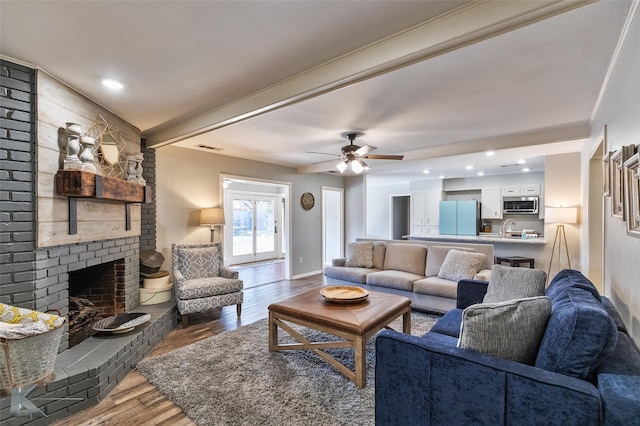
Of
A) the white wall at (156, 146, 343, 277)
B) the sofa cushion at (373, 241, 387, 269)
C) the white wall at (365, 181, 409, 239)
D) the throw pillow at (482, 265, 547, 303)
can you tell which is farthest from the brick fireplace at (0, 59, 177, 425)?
the white wall at (365, 181, 409, 239)

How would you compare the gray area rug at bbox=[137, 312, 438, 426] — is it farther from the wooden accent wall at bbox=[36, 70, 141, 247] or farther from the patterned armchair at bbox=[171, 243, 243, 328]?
the wooden accent wall at bbox=[36, 70, 141, 247]

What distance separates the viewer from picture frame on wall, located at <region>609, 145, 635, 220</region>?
5.18ft

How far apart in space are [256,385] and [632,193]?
103 inches

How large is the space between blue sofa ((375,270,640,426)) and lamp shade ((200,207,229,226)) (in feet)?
11.4

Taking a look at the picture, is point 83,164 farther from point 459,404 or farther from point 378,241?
point 378,241

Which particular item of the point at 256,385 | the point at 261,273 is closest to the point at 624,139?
the point at 256,385

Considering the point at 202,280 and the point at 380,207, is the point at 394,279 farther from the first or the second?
the point at 380,207

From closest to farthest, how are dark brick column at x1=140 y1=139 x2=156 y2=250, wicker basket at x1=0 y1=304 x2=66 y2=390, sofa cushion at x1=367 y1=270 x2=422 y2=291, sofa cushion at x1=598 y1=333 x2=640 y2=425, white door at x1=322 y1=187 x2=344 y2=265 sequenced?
sofa cushion at x1=598 y1=333 x2=640 y2=425 < wicker basket at x1=0 y1=304 x2=66 y2=390 < dark brick column at x1=140 y1=139 x2=156 y2=250 < sofa cushion at x1=367 y1=270 x2=422 y2=291 < white door at x1=322 y1=187 x2=344 y2=265

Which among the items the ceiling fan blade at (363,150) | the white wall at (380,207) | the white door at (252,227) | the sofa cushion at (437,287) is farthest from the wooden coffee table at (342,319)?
the white wall at (380,207)

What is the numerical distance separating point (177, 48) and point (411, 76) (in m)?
1.59

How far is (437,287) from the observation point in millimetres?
3748

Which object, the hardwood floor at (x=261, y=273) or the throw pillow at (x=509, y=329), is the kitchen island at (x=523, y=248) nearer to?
the hardwood floor at (x=261, y=273)

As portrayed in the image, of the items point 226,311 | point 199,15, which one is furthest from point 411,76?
point 226,311

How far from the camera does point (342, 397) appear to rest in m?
2.19
